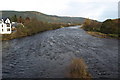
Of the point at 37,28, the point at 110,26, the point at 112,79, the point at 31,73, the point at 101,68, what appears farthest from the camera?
the point at 37,28

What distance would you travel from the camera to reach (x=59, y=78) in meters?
15.3

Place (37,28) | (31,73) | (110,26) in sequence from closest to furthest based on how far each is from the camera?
(31,73) → (110,26) → (37,28)

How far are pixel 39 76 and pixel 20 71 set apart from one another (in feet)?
11.0

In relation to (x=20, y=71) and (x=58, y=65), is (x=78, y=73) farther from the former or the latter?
(x=20, y=71)

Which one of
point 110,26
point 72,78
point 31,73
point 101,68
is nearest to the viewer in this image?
point 72,78

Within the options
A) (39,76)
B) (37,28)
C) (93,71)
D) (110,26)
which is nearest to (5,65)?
(39,76)

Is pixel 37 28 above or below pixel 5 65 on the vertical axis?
above

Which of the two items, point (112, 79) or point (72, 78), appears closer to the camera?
point (72, 78)

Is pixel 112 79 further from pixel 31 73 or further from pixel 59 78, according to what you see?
pixel 31 73

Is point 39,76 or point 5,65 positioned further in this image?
point 5,65

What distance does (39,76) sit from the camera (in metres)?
16.1

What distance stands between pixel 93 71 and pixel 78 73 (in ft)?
11.7

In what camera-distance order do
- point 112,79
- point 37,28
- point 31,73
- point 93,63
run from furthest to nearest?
point 37,28, point 93,63, point 31,73, point 112,79

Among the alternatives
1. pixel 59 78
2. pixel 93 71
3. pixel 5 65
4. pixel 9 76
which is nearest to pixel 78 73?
pixel 59 78
